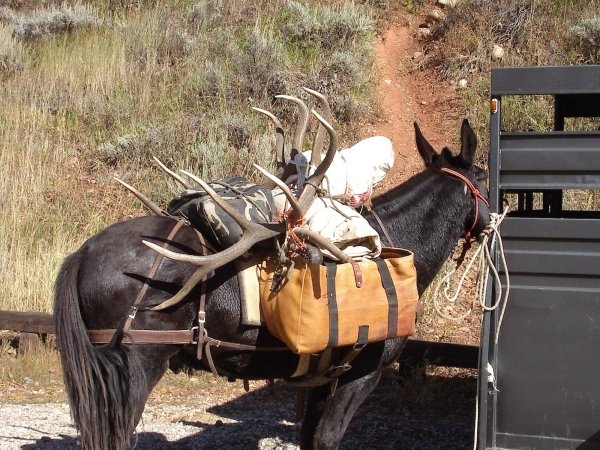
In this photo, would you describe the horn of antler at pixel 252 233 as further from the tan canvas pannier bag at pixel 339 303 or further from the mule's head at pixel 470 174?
the mule's head at pixel 470 174

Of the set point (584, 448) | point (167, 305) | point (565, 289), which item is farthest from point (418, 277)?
point (167, 305)

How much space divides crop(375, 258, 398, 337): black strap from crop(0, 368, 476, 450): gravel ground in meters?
2.23

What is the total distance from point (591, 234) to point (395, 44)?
9.52 meters

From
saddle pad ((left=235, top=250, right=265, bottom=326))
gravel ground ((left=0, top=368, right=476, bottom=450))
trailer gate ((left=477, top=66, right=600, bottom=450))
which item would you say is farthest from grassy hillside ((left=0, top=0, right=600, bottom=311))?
trailer gate ((left=477, top=66, right=600, bottom=450))

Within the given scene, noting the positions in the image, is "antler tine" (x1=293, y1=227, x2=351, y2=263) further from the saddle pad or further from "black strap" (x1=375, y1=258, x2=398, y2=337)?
the saddle pad

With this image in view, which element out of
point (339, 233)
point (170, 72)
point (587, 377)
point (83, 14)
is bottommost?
point (587, 377)

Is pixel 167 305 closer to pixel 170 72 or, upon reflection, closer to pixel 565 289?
pixel 565 289

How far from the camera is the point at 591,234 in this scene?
196 inches

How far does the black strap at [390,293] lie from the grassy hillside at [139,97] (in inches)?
225

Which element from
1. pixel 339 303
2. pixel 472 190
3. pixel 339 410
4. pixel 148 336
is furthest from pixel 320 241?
pixel 472 190

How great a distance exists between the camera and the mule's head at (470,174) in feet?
17.4

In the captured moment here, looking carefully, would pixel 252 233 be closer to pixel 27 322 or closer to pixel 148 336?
pixel 148 336

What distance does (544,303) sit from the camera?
16.8ft

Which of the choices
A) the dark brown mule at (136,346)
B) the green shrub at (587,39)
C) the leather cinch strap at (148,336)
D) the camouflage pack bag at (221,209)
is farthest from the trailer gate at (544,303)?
the green shrub at (587,39)
